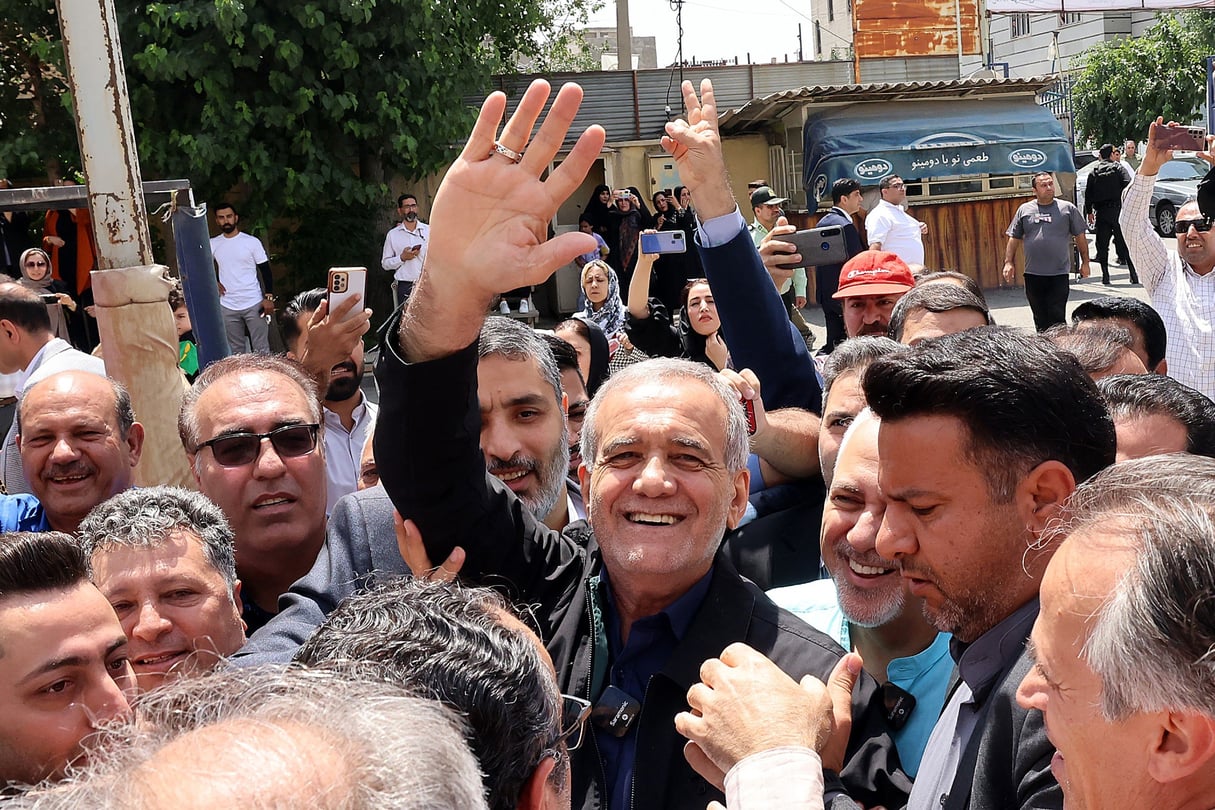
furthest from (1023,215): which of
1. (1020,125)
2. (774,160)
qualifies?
(774,160)

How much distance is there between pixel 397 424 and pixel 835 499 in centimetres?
96

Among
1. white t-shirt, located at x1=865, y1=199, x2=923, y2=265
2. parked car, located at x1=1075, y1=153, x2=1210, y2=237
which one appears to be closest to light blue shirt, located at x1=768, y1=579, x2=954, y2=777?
white t-shirt, located at x1=865, y1=199, x2=923, y2=265

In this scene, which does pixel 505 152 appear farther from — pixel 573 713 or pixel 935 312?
pixel 935 312

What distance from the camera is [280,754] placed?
917 millimetres

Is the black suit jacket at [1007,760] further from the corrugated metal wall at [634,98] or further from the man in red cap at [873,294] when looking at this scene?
the corrugated metal wall at [634,98]

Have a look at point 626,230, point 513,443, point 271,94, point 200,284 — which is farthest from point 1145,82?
point 513,443

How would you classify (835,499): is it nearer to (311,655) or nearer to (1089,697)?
(1089,697)

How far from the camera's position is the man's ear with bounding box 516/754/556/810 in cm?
141

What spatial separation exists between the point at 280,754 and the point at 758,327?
2.73 meters

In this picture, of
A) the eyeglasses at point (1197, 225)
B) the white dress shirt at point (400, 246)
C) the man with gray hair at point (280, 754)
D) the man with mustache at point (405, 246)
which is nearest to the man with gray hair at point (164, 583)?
the man with gray hair at point (280, 754)

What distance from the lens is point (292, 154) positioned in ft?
43.9

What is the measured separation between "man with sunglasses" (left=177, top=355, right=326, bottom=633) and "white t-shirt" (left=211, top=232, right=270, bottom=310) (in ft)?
29.4

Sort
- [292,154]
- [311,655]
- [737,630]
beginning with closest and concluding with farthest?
[311,655] → [737,630] → [292,154]

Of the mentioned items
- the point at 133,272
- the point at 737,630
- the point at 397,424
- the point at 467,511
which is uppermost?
the point at 133,272
